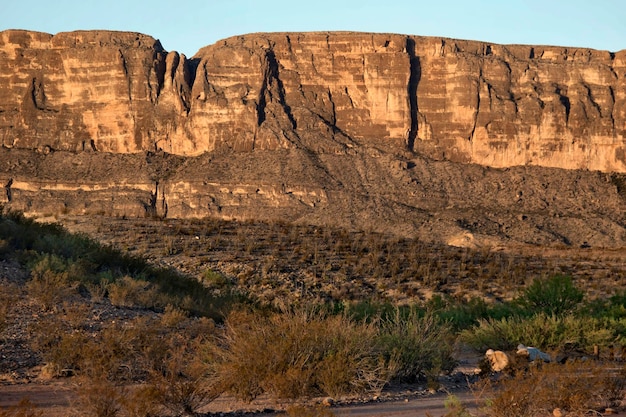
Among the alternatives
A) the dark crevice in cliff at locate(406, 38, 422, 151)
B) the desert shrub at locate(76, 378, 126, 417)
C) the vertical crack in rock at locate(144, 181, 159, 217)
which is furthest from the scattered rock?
the dark crevice in cliff at locate(406, 38, 422, 151)

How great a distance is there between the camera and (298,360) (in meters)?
12.8

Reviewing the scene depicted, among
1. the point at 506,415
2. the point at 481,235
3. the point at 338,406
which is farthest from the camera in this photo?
the point at 481,235

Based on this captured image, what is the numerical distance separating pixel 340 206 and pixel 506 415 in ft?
182

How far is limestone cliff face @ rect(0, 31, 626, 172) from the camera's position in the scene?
254 ft

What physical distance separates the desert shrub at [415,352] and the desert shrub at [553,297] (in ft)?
25.6

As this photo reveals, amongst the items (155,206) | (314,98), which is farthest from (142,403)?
(314,98)

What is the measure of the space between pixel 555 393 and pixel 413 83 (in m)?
70.3

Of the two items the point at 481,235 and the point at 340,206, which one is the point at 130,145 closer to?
the point at 340,206

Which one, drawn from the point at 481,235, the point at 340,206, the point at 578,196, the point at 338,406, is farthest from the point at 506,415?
the point at 578,196

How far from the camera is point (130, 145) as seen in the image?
254 feet

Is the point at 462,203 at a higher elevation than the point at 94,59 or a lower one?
lower

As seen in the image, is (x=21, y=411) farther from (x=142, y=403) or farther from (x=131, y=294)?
(x=131, y=294)

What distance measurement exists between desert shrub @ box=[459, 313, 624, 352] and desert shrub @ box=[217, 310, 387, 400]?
5.12 metres

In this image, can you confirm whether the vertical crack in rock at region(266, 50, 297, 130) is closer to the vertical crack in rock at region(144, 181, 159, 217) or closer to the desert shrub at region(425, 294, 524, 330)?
the vertical crack in rock at region(144, 181, 159, 217)
